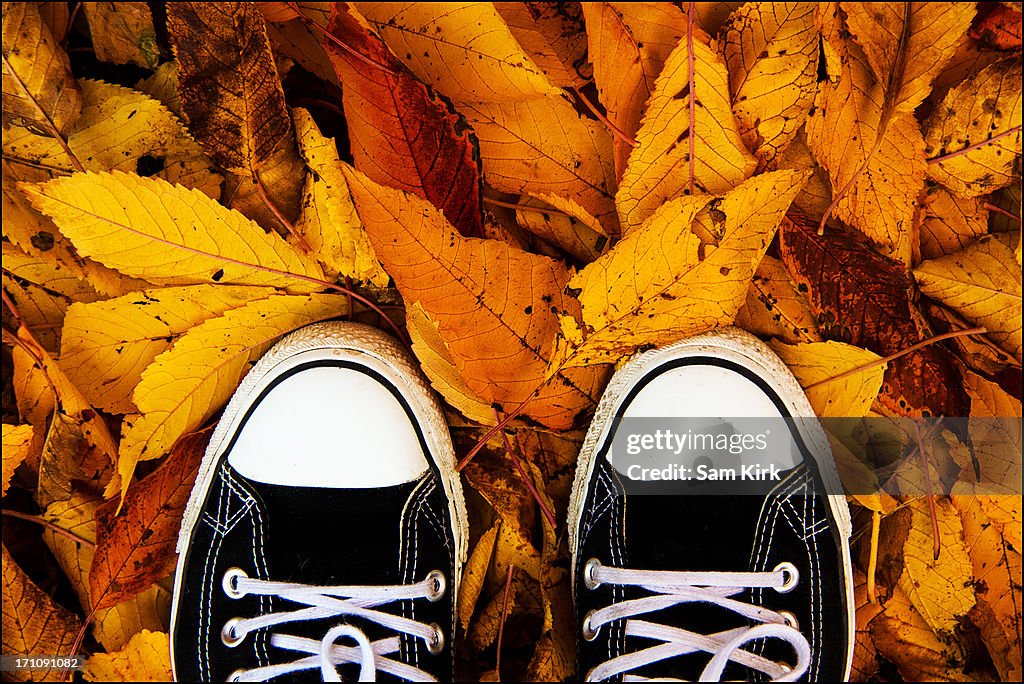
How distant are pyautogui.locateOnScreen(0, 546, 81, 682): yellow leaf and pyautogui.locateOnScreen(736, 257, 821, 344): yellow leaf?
33.7 inches

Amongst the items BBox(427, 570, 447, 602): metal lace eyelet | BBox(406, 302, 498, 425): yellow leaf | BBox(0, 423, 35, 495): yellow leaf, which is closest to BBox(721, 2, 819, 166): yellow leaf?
BBox(406, 302, 498, 425): yellow leaf

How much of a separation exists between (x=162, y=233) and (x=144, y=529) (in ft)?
1.16

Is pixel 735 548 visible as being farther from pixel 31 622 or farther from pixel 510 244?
pixel 31 622

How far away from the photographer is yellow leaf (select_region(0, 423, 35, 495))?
0.73 metres

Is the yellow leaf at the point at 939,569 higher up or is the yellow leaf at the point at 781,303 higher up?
the yellow leaf at the point at 781,303

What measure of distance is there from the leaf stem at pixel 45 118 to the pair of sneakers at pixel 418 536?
0.94 feet

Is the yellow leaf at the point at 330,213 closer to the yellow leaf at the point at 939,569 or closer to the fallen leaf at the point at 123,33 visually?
the fallen leaf at the point at 123,33

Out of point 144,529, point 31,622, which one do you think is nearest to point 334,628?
point 144,529

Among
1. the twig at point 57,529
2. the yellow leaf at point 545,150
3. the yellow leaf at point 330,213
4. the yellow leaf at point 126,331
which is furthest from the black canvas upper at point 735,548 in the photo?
the twig at point 57,529

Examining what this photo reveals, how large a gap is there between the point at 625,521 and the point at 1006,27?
641 millimetres

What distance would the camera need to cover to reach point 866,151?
0.67 metres

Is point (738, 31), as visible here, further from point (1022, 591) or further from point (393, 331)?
point (1022, 591)

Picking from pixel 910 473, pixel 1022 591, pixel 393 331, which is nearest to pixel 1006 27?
pixel 910 473

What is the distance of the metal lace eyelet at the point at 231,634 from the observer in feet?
2.48
